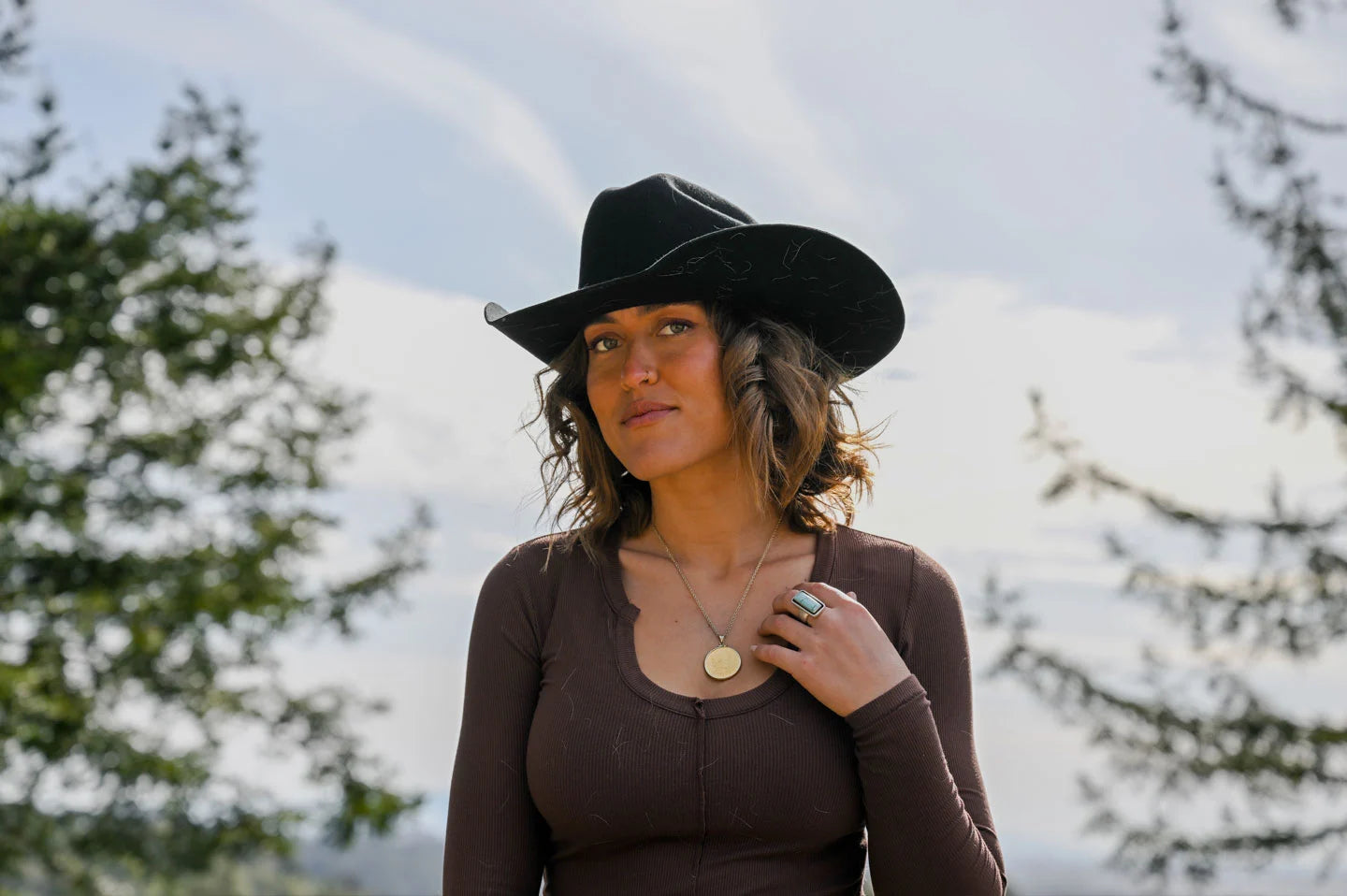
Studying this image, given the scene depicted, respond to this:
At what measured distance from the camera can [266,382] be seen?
13758 millimetres

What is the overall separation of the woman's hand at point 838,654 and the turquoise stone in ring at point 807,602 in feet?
0.04

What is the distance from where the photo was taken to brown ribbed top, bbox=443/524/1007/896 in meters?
1.78

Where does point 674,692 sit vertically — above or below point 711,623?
below

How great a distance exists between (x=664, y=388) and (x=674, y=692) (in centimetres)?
47

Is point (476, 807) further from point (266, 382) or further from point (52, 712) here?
point (266, 382)

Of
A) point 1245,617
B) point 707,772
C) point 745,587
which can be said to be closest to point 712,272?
point 745,587

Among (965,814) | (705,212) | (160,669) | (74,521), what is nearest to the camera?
(965,814)

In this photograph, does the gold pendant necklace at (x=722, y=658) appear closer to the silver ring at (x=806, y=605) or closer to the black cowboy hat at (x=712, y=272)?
the silver ring at (x=806, y=605)

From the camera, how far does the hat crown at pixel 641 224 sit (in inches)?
79.9

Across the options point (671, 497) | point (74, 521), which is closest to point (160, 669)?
point (74, 521)

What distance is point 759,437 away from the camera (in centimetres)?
199

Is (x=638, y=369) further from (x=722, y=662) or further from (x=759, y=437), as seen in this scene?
(x=722, y=662)

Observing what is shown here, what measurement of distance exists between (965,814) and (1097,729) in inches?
317

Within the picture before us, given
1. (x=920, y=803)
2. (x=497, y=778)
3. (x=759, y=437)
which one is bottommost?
(x=920, y=803)
